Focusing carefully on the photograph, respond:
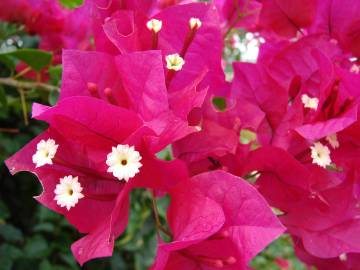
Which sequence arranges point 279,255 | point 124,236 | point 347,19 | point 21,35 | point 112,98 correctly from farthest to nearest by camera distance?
point 279,255 < point 124,236 < point 21,35 < point 347,19 < point 112,98

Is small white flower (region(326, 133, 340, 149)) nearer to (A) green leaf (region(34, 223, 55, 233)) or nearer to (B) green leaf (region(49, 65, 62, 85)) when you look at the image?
(B) green leaf (region(49, 65, 62, 85))

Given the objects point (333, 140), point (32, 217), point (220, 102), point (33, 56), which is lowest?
point (32, 217)

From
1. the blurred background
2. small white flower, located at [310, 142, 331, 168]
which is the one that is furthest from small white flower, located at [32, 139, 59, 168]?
the blurred background

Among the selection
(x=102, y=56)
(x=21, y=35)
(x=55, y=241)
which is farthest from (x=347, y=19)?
(x=55, y=241)

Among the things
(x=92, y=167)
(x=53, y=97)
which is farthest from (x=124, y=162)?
(x=53, y=97)

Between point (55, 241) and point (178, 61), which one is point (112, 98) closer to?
point (178, 61)

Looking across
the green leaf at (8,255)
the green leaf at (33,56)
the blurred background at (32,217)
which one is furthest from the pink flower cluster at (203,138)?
the green leaf at (8,255)

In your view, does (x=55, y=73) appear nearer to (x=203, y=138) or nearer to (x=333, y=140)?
(x=203, y=138)
